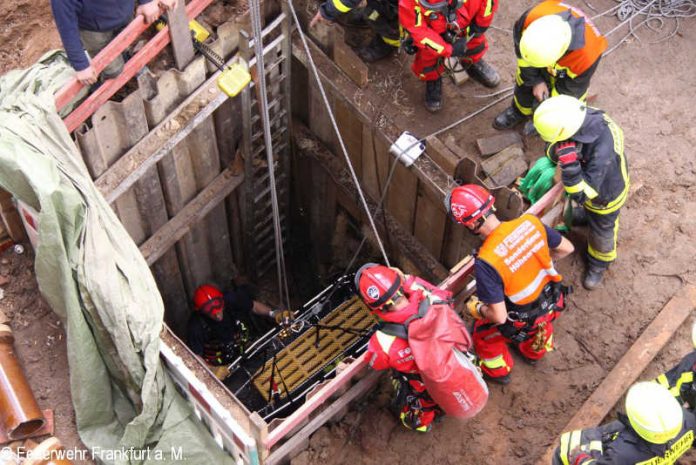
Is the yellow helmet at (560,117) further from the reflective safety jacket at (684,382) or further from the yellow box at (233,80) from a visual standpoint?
the yellow box at (233,80)

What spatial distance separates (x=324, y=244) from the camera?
10.7m

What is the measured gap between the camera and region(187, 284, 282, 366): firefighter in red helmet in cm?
920

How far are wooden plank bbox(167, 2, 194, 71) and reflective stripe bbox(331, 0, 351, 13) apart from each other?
1.41m

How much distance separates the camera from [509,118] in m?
8.36

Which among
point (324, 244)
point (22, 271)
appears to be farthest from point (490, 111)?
point (22, 271)

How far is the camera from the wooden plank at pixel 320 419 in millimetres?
6609

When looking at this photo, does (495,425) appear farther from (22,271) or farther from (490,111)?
(22,271)

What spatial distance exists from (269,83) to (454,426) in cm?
387

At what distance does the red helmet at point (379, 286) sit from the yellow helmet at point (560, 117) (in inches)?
72.5

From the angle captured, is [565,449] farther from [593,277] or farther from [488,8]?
[488,8]

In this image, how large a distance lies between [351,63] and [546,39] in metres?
1.98

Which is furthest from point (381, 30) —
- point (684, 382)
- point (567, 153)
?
point (684, 382)

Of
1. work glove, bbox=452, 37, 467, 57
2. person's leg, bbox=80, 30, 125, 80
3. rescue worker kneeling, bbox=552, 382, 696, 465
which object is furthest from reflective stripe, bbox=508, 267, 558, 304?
person's leg, bbox=80, 30, 125, 80

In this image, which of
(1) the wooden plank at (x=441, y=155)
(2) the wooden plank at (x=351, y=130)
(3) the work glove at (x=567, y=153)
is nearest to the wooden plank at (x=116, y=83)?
(2) the wooden plank at (x=351, y=130)
